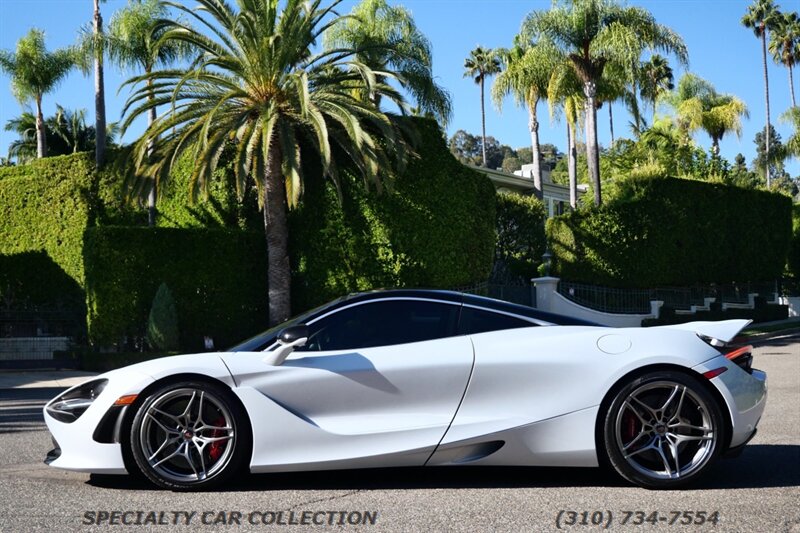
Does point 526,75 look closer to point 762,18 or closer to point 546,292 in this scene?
point 546,292

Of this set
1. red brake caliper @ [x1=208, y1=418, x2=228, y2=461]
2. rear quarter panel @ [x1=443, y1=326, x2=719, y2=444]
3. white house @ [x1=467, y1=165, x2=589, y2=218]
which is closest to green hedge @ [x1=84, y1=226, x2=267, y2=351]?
red brake caliper @ [x1=208, y1=418, x2=228, y2=461]

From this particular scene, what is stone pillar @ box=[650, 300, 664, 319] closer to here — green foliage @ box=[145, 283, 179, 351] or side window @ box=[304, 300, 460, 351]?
green foliage @ box=[145, 283, 179, 351]

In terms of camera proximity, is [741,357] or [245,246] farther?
[245,246]

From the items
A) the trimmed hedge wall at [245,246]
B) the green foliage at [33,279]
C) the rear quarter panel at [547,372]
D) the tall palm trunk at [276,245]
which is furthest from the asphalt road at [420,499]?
the green foliage at [33,279]

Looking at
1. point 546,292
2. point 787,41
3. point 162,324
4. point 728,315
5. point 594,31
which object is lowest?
point 728,315

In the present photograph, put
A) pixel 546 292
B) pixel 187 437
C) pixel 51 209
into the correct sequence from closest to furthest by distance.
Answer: pixel 187 437 < pixel 51 209 < pixel 546 292

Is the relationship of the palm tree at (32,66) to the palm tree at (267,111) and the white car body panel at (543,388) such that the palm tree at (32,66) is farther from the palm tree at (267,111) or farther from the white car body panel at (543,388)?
the white car body panel at (543,388)

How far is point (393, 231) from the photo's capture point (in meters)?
22.8

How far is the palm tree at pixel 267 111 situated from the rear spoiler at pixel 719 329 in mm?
15194

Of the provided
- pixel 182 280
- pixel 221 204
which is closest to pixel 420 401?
pixel 182 280

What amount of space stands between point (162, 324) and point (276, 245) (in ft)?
11.7

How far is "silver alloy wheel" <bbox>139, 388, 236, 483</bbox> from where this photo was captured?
5.27m

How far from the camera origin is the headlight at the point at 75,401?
17.8 feet

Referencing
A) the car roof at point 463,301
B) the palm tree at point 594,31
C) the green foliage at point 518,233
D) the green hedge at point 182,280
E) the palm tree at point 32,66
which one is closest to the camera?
the car roof at point 463,301
